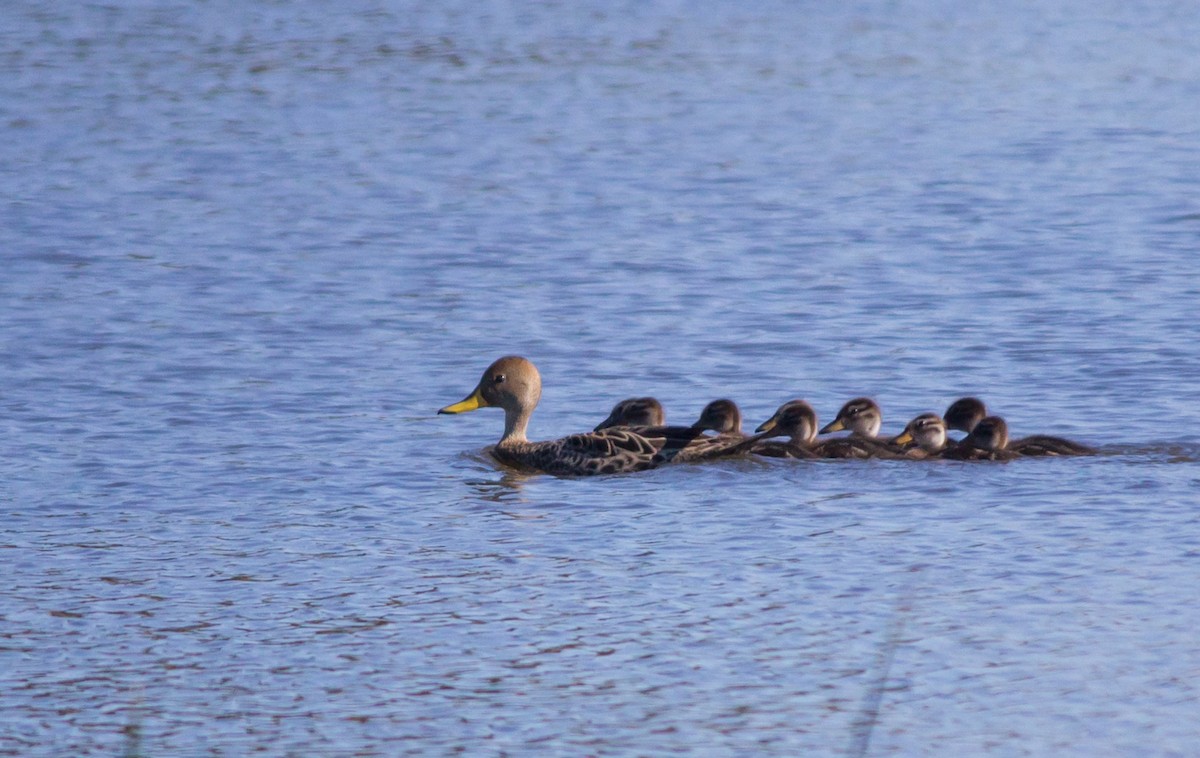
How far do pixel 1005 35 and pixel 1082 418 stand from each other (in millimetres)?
14989

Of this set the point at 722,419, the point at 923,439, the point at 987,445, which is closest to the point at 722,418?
the point at 722,419

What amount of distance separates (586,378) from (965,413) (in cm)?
250

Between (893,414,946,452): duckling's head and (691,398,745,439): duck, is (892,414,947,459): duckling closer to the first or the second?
(893,414,946,452): duckling's head

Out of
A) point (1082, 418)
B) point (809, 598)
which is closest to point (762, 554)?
point (809, 598)

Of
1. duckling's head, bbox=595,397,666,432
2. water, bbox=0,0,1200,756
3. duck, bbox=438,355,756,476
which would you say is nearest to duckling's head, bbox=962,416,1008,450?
water, bbox=0,0,1200,756

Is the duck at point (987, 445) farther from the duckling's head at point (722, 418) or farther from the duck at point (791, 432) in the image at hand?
the duckling's head at point (722, 418)

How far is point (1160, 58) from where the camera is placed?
2359 cm

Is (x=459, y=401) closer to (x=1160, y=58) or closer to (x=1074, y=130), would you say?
(x=1074, y=130)

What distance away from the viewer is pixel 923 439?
10.2 metres

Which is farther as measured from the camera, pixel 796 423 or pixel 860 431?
pixel 860 431

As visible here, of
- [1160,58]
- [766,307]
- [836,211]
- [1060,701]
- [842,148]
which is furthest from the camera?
[1160,58]

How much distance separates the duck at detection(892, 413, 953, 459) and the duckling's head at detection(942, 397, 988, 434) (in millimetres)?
228

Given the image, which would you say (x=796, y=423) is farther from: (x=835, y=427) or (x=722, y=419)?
(x=722, y=419)

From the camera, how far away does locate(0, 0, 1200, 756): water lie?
6898mm
